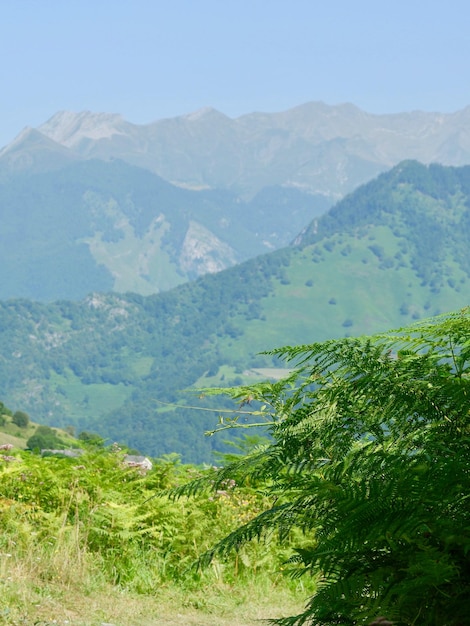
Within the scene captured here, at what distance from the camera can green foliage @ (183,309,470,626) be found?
1898mm

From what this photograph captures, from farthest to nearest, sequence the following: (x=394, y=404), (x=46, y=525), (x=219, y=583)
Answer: (x=46, y=525) < (x=219, y=583) < (x=394, y=404)

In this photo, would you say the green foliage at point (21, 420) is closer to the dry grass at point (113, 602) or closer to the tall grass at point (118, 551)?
the tall grass at point (118, 551)

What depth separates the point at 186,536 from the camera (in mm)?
5824

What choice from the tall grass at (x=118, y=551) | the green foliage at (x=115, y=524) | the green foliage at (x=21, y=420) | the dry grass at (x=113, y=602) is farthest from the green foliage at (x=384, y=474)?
the green foliage at (x=21, y=420)

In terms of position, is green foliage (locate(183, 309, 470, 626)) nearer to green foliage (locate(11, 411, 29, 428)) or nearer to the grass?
the grass

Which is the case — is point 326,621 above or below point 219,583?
above

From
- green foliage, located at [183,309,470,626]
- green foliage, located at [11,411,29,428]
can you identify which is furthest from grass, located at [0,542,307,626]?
green foliage, located at [11,411,29,428]

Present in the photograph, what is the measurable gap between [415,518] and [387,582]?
0.80 ft

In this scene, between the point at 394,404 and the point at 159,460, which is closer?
the point at 394,404

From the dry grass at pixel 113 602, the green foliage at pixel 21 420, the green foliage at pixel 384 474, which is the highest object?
the green foliage at pixel 384 474

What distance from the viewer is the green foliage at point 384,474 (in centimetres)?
190

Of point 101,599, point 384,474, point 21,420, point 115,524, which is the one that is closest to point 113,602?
point 101,599

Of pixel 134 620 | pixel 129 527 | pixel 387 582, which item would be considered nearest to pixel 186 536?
pixel 129 527

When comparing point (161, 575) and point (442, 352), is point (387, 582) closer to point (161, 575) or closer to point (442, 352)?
point (442, 352)
